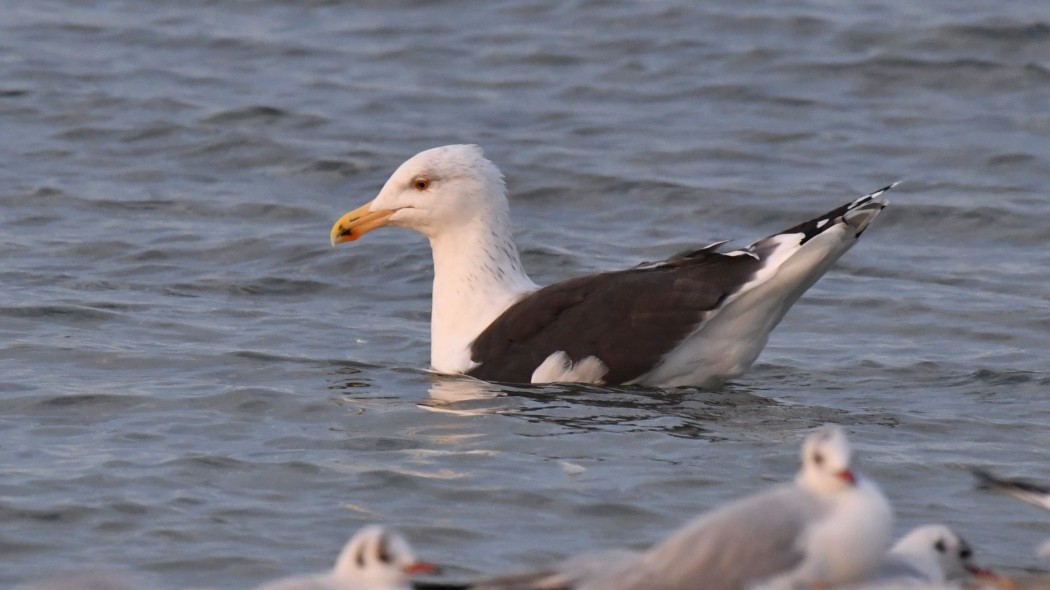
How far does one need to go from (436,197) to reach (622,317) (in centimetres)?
126

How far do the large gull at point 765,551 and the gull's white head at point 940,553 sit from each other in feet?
1.42

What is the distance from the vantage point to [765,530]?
4707mm

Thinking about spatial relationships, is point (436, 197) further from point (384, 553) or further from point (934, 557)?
point (384, 553)

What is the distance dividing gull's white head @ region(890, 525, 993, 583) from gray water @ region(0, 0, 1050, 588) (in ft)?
2.63

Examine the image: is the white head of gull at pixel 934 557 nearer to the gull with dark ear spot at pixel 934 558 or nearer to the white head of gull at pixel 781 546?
the gull with dark ear spot at pixel 934 558

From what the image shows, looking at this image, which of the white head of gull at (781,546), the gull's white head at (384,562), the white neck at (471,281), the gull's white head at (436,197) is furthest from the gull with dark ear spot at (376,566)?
the gull's white head at (436,197)

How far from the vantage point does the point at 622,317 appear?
28.0 feet

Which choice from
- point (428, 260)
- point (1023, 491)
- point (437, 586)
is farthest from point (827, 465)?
point (428, 260)

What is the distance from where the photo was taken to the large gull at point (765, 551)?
15.2 feet

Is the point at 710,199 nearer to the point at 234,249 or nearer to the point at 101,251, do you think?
the point at 234,249

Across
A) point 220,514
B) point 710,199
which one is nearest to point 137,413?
point 220,514

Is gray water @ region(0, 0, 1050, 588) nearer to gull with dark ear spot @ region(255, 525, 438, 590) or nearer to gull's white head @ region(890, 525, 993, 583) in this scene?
gull's white head @ region(890, 525, 993, 583)

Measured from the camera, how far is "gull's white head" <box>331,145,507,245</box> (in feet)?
30.4

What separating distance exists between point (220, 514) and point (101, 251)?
16.7 feet
